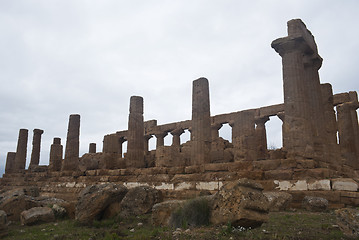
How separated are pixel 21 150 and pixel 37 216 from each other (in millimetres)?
22451

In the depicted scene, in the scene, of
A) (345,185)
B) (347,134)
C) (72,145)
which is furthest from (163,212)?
(347,134)

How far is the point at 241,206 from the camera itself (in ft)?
17.3

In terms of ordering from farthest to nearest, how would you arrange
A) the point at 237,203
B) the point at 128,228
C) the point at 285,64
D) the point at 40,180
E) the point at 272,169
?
the point at 40,180
the point at 285,64
the point at 272,169
the point at 128,228
the point at 237,203

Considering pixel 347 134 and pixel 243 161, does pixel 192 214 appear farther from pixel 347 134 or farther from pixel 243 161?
pixel 347 134

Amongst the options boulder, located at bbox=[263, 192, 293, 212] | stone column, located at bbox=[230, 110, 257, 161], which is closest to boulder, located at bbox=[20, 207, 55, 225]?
boulder, located at bbox=[263, 192, 293, 212]

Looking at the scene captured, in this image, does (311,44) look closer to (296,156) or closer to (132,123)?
(296,156)

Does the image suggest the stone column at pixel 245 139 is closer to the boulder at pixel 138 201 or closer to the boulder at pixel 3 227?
the boulder at pixel 138 201

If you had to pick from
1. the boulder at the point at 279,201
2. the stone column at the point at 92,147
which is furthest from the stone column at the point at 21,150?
the boulder at the point at 279,201

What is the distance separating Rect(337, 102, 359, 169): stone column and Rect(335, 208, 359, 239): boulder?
15.0 metres

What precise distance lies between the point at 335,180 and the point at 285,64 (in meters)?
5.18

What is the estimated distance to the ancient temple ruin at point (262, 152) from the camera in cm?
1010

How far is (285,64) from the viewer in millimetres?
12180

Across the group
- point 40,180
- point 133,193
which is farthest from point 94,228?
point 40,180

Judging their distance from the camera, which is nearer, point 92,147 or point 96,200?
point 96,200
